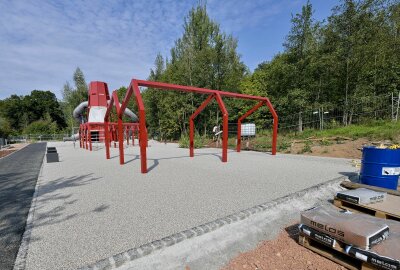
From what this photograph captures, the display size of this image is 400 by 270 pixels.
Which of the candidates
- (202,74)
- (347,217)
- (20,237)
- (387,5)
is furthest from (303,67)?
(20,237)

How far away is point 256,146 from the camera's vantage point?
46.9ft

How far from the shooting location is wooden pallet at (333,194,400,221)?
3.08m

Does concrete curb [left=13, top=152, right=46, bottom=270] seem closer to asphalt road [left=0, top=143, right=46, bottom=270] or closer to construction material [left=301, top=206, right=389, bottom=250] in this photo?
asphalt road [left=0, top=143, right=46, bottom=270]

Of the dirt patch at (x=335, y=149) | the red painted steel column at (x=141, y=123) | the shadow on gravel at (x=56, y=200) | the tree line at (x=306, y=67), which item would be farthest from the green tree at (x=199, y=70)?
the shadow on gravel at (x=56, y=200)

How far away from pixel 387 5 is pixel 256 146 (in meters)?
14.7

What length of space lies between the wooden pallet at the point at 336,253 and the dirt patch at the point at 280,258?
0.06 meters

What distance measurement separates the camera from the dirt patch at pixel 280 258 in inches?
97.7

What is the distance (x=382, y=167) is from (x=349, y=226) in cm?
313

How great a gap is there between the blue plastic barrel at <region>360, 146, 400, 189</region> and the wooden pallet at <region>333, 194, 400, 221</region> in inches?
35.7

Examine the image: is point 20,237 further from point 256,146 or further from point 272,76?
point 272,76

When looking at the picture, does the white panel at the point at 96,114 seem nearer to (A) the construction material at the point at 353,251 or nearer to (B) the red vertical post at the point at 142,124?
(B) the red vertical post at the point at 142,124

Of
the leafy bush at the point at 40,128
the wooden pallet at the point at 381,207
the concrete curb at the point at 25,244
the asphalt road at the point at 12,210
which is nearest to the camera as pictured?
the concrete curb at the point at 25,244

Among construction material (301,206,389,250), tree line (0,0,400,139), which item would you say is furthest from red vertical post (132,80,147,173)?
tree line (0,0,400,139)

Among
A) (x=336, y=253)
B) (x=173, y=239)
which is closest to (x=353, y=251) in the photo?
(x=336, y=253)
